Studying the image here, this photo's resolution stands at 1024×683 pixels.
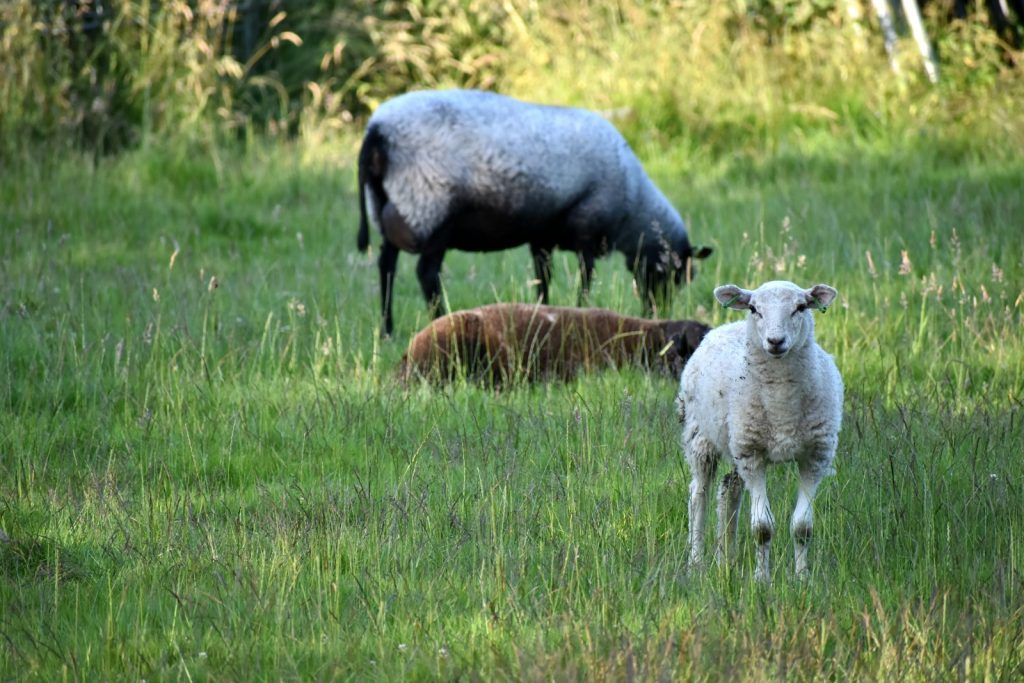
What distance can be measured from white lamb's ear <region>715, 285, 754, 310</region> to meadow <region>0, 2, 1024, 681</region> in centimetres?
73

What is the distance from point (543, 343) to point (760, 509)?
2.81m

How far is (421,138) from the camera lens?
7.24 metres

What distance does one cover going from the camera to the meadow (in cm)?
316

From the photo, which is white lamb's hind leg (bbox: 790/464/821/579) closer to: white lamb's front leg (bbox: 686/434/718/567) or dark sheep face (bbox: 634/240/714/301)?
white lamb's front leg (bbox: 686/434/718/567)

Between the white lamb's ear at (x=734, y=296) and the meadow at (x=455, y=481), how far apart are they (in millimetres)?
729

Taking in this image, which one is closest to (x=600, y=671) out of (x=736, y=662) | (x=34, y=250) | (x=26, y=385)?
(x=736, y=662)

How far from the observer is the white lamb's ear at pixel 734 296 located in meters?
3.67

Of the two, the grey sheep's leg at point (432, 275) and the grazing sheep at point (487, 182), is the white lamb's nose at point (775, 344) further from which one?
the grey sheep's leg at point (432, 275)

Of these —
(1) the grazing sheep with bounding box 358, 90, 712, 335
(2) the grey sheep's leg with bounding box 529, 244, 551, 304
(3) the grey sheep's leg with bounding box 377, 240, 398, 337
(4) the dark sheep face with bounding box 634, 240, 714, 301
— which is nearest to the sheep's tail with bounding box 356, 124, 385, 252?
(1) the grazing sheep with bounding box 358, 90, 712, 335

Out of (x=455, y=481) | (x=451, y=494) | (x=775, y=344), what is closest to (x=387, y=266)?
(x=455, y=481)

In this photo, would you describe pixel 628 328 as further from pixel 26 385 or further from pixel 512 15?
pixel 512 15

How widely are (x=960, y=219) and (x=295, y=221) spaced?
502 centimetres

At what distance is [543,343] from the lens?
638 cm

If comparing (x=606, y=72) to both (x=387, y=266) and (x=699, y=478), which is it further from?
(x=699, y=478)
